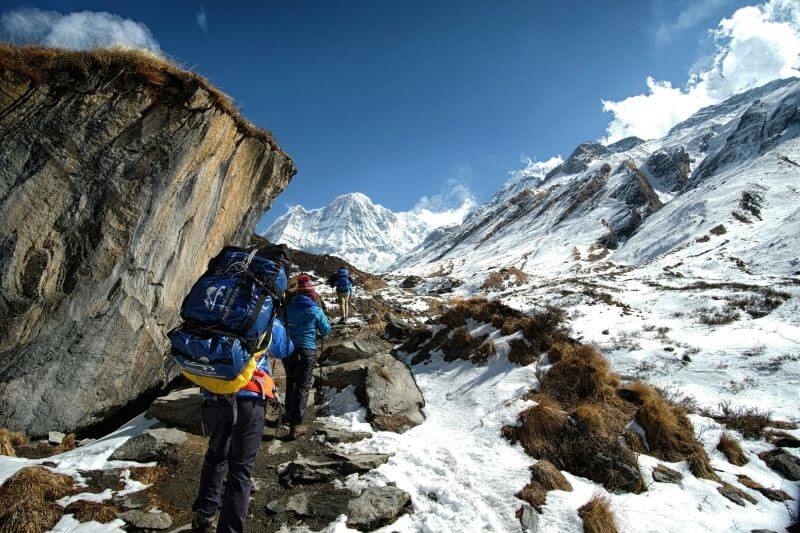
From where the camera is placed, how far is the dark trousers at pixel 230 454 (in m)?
4.04

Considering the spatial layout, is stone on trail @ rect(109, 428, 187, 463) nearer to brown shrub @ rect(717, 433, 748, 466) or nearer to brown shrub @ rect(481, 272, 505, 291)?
brown shrub @ rect(717, 433, 748, 466)

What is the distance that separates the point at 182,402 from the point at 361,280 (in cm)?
2610

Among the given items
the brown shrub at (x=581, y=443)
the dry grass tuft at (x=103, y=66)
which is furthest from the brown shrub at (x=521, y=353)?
the dry grass tuft at (x=103, y=66)

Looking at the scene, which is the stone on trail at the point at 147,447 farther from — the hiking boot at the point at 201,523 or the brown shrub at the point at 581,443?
the brown shrub at the point at 581,443

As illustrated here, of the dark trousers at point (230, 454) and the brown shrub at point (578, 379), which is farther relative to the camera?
the brown shrub at point (578, 379)

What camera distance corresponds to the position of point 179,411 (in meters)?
7.02

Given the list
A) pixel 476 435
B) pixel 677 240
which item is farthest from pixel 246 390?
pixel 677 240

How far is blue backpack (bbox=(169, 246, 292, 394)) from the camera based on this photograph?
3.79 meters

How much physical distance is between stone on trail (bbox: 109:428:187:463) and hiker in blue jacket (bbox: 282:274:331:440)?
73.4 inches

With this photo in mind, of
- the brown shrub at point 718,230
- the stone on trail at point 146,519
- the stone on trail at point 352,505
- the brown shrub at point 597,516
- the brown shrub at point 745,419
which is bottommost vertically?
the stone on trail at point 146,519

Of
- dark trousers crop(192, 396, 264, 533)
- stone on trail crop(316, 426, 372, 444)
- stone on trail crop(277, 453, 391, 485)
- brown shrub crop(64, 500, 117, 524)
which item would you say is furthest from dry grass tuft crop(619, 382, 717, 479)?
brown shrub crop(64, 500, 117, 524)

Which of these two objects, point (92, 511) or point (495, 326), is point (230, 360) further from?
point (495, 326)

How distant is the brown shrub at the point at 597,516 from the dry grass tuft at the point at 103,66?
10.9m

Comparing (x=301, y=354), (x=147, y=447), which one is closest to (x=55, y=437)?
(x=147, y=447)
